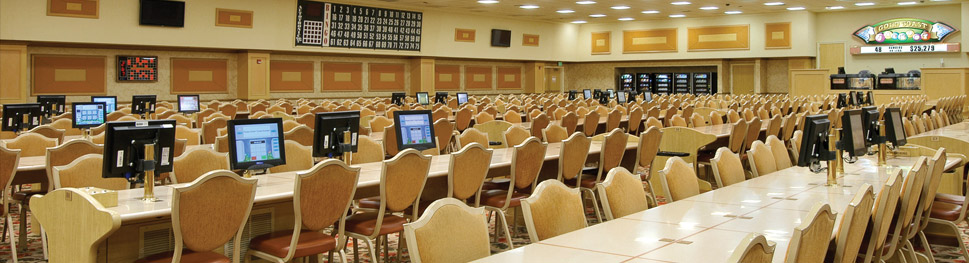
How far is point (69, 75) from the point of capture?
1966 centimetres

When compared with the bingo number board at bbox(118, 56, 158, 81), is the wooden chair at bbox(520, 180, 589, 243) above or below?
below

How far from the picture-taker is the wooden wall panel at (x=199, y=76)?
2156 centimetres

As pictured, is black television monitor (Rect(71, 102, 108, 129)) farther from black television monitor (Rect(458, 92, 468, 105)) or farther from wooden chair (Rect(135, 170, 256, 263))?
black television monitor (Rect(458, 92, 468, 105))

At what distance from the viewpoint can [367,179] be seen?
527 cm

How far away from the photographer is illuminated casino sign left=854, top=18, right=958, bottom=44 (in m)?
27.0

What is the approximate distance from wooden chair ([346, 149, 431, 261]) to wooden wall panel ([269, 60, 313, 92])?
738 inches

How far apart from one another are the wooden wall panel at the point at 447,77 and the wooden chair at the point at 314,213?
23.3 meters

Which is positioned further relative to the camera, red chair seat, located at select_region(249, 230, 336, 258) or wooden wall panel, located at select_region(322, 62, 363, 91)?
wooden wall panel, located at select_region(322, 62, 363, 91)

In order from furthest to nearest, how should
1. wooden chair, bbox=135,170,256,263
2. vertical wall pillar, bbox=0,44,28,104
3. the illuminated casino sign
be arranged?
the illuminated casino sign, vertical wall pillar, bbox=0,44,28,104, wooden chair, bbox=135,170,256,263

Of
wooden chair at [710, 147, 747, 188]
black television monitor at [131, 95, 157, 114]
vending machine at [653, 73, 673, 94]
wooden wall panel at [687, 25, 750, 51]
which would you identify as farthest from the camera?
vending machine at [653, 73, 673, 94]

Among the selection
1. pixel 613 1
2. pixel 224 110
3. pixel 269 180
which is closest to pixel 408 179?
pixel 269 180

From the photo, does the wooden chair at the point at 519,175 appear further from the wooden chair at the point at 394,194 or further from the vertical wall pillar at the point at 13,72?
the vertical wall pillar at the point at 13,72

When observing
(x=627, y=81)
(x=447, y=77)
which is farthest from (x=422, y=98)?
(x=627, y=81)

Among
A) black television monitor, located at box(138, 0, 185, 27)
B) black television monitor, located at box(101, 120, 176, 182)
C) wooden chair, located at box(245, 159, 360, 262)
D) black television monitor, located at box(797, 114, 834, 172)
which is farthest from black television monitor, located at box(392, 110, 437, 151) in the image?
black television monitor, located at box(138, 0, 185, 27)
